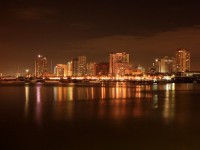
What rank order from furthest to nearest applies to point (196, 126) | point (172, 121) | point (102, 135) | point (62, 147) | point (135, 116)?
1. point (135, 116)
2. point (172, 121)
3. point (196, 126)
4. point (102, 135)
5. point (62, 147)

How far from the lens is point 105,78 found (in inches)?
5039

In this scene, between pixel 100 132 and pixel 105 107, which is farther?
Result: pixel 105 107

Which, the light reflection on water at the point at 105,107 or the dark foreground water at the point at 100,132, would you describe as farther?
the light reflection on water at the point at 105,107

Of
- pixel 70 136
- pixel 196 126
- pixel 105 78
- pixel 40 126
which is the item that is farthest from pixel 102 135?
pixel 105 78

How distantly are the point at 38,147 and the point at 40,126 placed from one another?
395 centimetres

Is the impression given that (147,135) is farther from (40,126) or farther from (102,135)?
(40,126)

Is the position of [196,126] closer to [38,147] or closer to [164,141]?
[164,141]

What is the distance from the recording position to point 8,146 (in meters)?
10.5

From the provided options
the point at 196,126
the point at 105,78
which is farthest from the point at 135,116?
the point at 105,78

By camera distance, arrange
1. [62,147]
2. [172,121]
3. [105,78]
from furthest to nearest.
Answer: [105,78] → [172,121] → [62,147]

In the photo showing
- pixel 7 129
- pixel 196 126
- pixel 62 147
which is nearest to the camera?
pixel 62 147

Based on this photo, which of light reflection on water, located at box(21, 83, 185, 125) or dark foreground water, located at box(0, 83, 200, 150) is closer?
dark foreground water, located at box(0, 83, 200, 150)

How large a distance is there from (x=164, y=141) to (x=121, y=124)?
143 inches

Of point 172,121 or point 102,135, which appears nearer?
point 102,135
